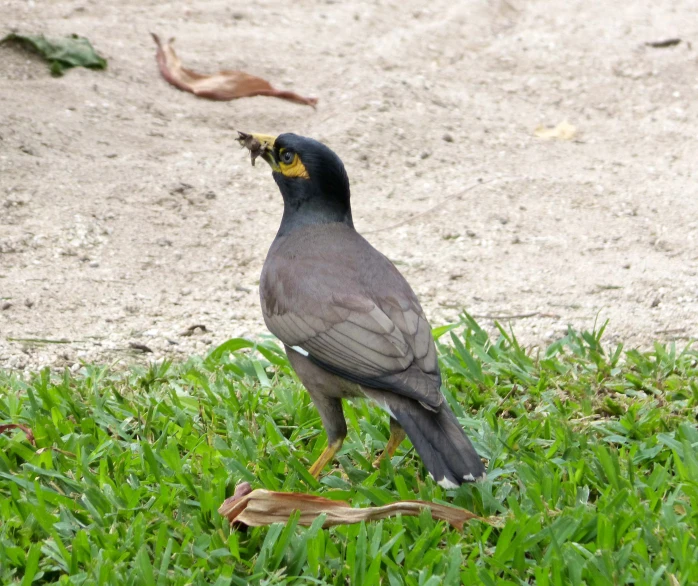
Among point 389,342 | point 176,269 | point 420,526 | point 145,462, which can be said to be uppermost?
point 389,342

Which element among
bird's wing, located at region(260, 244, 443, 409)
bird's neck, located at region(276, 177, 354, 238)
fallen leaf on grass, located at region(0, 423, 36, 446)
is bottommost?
fallen leaf on grass, located at region(0, 423, 36, 446)

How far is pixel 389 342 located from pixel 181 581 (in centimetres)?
105

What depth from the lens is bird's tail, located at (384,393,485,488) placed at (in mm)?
3254

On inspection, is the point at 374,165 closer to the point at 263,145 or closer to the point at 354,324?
the point at 263,145

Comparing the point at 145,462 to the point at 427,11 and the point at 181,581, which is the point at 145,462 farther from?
the point at 427,11

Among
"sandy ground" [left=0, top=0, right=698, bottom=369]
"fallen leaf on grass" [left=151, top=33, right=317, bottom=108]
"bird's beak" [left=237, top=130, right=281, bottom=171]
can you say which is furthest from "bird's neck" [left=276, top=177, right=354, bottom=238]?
"fallen leaf on grass" [left=151, top=33, right=317, bottom=108]

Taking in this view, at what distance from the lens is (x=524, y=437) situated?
3986 millimetres

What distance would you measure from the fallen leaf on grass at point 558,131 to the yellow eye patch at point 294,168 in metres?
3.85

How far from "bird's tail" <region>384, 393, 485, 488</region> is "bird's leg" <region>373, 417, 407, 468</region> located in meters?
0.34

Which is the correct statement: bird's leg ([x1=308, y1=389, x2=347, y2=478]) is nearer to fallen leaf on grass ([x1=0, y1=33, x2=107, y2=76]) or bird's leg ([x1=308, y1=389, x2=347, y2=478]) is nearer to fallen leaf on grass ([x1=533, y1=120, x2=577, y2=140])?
fallen leaf on grass ([x1=533, y1=120, x2=577, y2=140])

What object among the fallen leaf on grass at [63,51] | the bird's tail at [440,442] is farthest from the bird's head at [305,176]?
the fallen leaf on grass at [63,51]

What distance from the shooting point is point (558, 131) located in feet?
25.2

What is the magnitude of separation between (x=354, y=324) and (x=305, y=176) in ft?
2.71

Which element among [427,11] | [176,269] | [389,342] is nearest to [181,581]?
[389,342]
